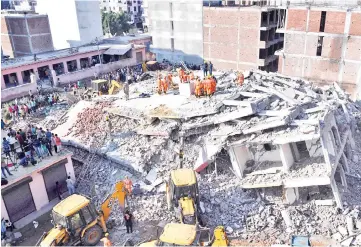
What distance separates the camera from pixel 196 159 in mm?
17328

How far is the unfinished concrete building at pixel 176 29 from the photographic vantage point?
136 feet

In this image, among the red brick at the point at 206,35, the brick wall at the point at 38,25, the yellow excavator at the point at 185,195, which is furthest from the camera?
the brick wall at the point at 38,25

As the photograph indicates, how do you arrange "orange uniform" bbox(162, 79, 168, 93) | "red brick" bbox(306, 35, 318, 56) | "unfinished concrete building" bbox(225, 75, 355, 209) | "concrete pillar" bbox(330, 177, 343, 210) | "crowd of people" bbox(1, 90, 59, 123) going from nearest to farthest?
"concrete pillar" bbox(330, 177, 343, 210), "unfinished concrete building" bbox(225, 75, 355, 209), "orange uniform" bbox(162, 79, 168, 93), "crowd of people" bbox(1, 90, 59, 123), "red brick" bbox(306, 35, 318, 56)

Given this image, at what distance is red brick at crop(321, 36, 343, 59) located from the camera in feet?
92.7

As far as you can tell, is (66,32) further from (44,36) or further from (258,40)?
(258,40)

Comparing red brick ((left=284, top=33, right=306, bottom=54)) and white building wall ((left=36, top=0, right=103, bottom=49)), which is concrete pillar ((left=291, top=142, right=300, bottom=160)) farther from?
white building wall ((left=36, top=0, right=103, bottom=49))

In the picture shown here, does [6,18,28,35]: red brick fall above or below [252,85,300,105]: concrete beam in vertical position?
above

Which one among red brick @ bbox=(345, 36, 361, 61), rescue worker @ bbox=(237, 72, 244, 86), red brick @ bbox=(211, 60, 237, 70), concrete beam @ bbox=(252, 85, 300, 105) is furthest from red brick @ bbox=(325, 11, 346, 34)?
red brick @ bbox=(211, 60, 237, 70)

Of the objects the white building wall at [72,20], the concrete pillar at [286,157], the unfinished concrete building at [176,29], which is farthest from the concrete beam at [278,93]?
the white building wall at [72,20]

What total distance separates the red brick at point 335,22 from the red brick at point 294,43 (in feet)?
7.27

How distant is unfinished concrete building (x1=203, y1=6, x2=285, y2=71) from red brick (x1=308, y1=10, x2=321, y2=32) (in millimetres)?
5776

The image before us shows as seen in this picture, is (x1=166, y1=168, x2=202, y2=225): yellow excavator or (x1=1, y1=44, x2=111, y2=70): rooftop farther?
(x1=1, y1=44, x2=111, y2=70): rooftop

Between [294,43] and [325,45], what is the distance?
8.91 ft

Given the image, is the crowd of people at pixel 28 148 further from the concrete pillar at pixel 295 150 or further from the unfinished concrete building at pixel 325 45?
the unfinished concrete building at pixel 325 45
